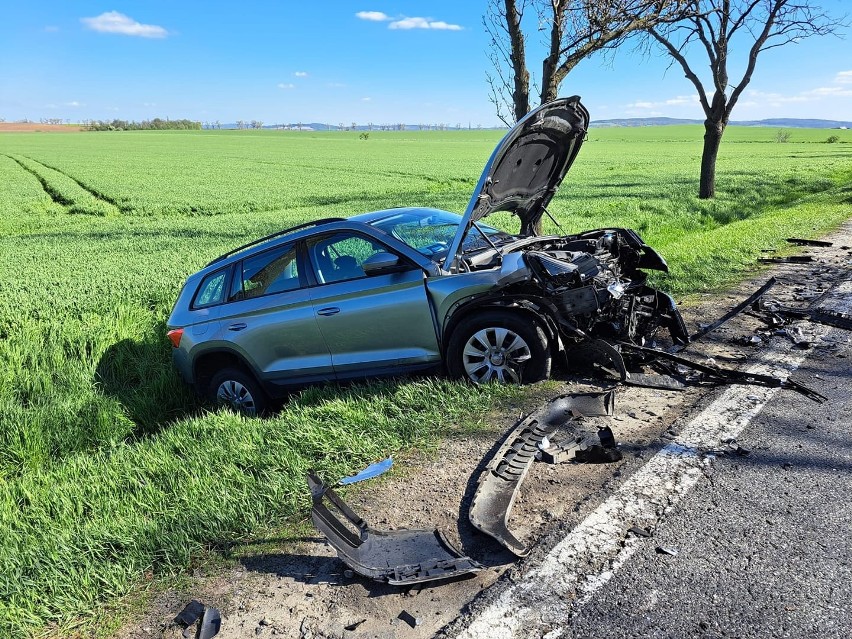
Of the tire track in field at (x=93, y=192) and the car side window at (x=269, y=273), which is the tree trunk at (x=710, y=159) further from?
the tire track in field at (x=93, y=192)

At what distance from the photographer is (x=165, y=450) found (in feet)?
15.6

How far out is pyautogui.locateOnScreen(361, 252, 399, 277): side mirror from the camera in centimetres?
500

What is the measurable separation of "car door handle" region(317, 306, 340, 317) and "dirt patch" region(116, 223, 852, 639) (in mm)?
1763

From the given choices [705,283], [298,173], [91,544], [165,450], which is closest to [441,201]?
[705,283]

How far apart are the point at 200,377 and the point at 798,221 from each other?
40.8 ft

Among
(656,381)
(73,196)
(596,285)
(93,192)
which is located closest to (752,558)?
(656,381)

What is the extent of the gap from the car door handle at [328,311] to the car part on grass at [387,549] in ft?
7.57

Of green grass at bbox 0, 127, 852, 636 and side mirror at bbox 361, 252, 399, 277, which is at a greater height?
side mirror at bbox 361, 252, 399, 277

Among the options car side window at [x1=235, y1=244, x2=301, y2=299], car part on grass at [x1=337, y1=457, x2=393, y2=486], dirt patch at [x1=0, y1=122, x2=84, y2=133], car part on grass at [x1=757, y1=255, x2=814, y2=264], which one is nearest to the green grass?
car part on grass at [x1=337, y1=457, x2=393, y2=486]

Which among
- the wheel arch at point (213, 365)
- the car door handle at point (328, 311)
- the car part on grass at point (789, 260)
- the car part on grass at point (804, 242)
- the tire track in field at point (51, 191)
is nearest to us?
the car door handle at point (328, 311)

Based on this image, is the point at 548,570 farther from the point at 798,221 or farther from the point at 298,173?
the point at 298,173

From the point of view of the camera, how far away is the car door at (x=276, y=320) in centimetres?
557

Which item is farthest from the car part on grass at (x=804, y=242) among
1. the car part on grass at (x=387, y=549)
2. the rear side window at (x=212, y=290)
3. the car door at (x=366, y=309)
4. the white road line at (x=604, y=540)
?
the car part on grass at (x=387, y=549)

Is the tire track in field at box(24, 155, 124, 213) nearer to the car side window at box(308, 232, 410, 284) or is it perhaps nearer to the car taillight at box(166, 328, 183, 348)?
the car taillight at box(166, 328, 183, 348)
